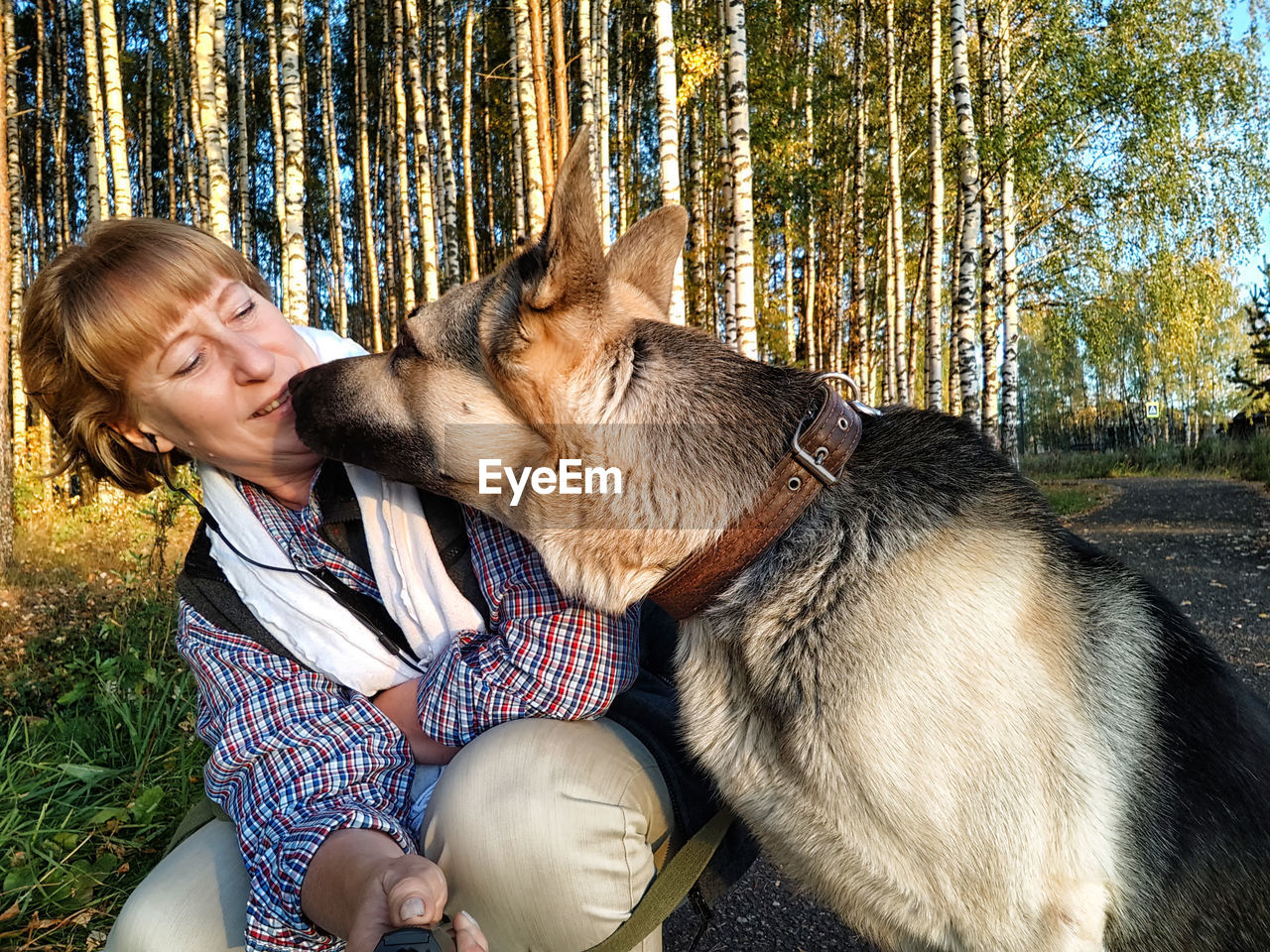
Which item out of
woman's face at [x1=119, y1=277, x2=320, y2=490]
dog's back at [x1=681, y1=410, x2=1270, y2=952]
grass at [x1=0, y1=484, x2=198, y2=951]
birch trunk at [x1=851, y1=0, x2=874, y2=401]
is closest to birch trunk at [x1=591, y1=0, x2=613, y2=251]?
birch trunk at [x1=851, y1=0, x2=874, y2=401]

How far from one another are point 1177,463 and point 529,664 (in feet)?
85.4

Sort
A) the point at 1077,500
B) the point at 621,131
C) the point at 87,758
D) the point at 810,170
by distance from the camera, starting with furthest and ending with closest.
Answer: the point at 810,170 → the point at 621,131 → the point at 1077,500 → the point at 87,758

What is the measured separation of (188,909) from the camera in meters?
1.72

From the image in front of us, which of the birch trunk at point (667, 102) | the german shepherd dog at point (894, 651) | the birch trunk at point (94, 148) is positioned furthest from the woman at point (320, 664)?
the birch trunk at point (94, 148)

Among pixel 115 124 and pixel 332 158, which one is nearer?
pixel 115 124

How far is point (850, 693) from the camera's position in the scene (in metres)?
1.45

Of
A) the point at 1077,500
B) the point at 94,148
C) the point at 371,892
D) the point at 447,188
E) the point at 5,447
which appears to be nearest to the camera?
the point at 371,892

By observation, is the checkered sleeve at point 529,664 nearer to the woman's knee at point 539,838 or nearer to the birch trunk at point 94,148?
the woman's knee at point 539,838

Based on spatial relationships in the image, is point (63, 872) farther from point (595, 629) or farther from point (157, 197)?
point (157, 197)

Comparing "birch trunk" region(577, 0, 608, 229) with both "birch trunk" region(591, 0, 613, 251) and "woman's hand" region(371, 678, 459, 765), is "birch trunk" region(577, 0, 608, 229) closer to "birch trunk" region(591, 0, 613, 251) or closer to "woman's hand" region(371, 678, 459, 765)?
"birch trunk" region(591, 0, 613, 251)

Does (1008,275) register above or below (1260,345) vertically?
above

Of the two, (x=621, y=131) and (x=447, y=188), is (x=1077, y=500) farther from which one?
(x=447, y=188)

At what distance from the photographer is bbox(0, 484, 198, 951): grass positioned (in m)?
2.50

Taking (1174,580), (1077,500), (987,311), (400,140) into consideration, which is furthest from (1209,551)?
(400,140)
